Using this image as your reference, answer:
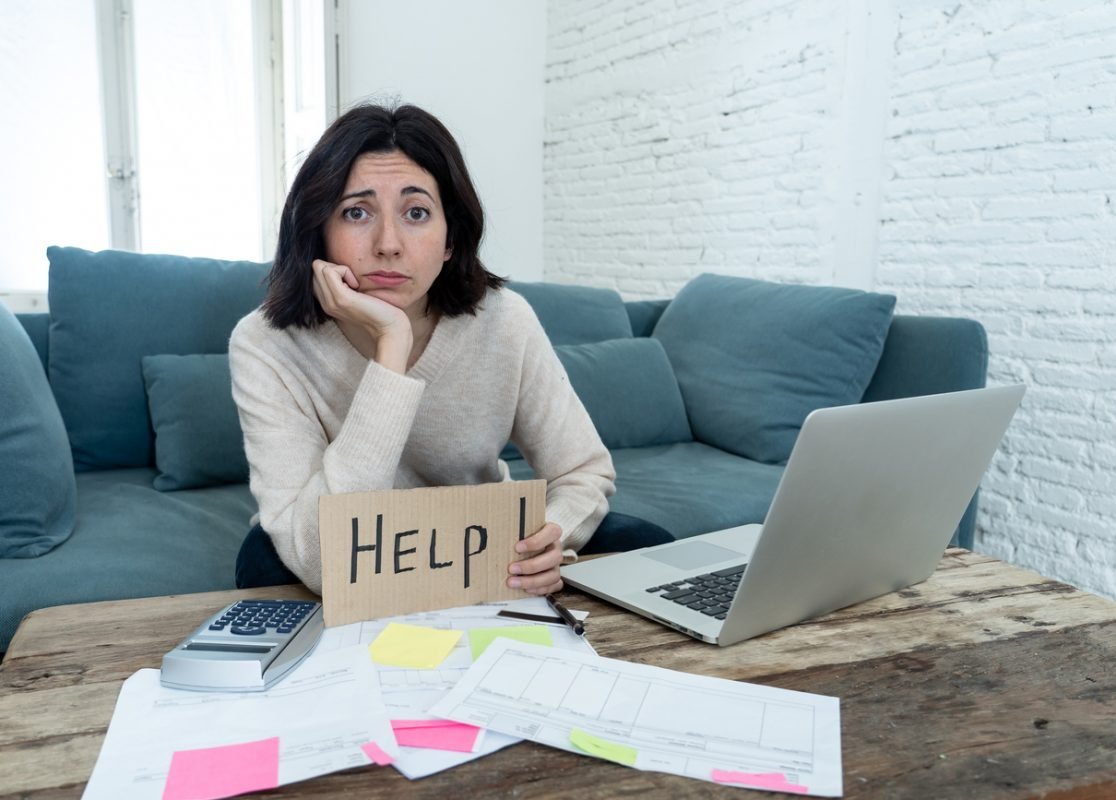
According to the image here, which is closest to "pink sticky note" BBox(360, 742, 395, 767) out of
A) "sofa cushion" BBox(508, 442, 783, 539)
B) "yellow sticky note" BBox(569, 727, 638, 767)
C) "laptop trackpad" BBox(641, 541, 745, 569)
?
"yellow sticky note" BBox(569, 727, 638, 767)

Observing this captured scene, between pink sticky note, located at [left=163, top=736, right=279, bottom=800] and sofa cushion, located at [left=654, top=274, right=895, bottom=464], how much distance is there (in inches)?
73.2

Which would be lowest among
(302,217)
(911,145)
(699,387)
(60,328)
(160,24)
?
(699,387)

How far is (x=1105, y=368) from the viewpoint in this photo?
→ 2.29 meters

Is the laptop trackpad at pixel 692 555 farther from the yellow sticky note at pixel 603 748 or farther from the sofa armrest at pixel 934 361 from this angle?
the sofa armrest at pixel 934 361

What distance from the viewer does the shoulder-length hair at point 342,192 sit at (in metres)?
1.26

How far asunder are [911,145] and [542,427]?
6.36ft

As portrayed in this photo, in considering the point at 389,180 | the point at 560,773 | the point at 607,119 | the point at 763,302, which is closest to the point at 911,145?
the point at 763,302

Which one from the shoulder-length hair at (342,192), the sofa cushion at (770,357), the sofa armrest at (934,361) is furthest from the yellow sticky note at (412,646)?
the sofa cushion at (770,357)

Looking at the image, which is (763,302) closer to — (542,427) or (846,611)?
(542,427)

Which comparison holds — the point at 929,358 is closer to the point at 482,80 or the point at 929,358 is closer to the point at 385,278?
the point at 385,278

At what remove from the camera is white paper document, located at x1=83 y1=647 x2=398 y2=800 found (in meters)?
0.63

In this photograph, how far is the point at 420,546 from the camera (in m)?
0.94

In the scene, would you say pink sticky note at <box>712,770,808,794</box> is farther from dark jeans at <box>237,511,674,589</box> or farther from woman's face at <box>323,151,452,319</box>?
→ woman's face at <box>323,151,452,319</box>

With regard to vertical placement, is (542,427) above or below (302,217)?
below
